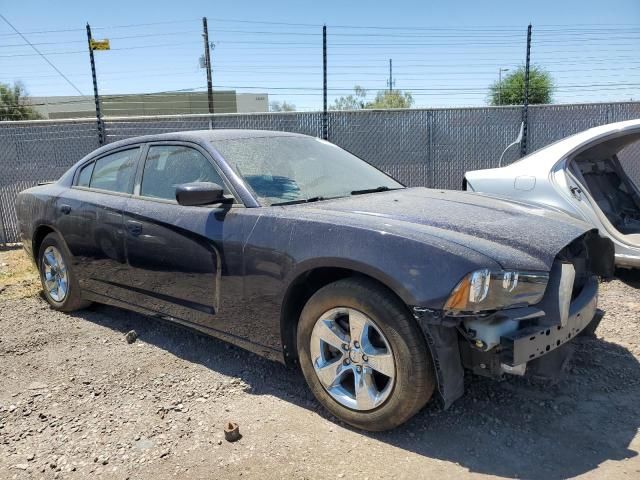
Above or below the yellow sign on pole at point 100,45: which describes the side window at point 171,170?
below

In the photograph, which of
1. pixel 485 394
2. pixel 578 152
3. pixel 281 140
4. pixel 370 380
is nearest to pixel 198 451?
pixel 370 380

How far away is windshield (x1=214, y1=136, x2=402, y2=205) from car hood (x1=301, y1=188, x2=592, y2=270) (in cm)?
25

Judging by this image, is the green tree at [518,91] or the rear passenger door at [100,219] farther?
the green tree at [518,91]

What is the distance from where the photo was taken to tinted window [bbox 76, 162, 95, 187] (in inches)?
183

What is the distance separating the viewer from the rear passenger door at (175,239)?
3.35m

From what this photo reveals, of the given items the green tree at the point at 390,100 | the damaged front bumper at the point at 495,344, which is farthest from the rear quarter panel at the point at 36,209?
the green tree at the point at 390,100

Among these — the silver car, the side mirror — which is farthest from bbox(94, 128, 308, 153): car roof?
the silver car

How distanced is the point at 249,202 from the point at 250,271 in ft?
1.46

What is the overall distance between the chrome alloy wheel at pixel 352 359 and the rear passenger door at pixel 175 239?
28.6 inches

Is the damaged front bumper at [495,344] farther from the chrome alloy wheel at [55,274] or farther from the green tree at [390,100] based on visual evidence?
the green tree at [390,100]

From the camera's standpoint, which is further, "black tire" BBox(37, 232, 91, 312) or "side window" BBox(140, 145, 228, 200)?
"black tire" BBox(37, 232, 91, 312)

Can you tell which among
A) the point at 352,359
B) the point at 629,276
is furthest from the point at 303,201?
the point at 629,276

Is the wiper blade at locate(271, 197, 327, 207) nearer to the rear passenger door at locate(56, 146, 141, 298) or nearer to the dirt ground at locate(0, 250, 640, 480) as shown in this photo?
the dirt ground at locate(0, 250, 640, 480)

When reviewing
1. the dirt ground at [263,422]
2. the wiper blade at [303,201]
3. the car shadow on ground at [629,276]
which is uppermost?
the wiper blade at [303,201]
